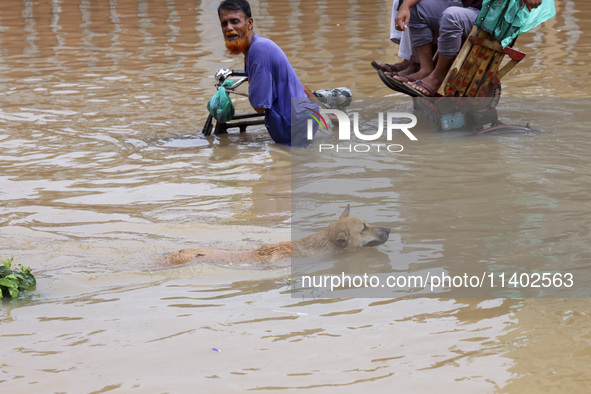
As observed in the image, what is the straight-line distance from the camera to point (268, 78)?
715 cm

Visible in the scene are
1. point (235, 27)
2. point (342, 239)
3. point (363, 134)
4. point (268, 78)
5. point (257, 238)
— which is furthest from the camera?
point (363, 134)

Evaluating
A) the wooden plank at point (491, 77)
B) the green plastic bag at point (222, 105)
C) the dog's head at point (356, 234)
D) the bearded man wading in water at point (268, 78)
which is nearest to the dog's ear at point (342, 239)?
the dog's head at point (356, 234)

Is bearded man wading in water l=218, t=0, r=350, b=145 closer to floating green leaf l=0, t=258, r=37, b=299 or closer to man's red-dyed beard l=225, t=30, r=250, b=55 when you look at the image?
man's red-dyed beard l=225, t=30, r=250, b=55

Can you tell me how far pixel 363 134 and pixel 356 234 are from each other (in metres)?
3.10

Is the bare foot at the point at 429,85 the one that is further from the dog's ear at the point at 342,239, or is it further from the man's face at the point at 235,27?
the dog's ear at the point at 342,239

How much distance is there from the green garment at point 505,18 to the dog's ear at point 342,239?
2996 millimetres

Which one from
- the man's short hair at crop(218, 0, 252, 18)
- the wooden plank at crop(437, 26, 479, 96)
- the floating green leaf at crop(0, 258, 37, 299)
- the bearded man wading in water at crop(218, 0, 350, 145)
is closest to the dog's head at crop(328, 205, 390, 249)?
the floating green leaf at crop(0, 258, 37, 299)

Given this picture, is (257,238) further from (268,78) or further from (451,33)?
(451,33)

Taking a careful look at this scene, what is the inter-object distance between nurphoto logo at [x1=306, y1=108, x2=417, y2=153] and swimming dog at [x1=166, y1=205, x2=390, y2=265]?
2.39 m

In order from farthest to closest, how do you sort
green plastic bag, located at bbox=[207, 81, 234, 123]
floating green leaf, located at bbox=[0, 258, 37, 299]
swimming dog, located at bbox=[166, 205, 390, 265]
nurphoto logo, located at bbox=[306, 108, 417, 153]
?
green plastic bag, located at bbox=[207, 81, 234, 123], nurphoto logo, located at bbox=[306, 108, 417, 153], swimming dog, located at bbox=[166, 205, 390, 265], floating green leaf, located at bbox=[0, 258, 37, 299]

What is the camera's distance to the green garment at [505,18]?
21.9ft

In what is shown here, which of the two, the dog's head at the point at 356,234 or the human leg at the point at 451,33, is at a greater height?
the human leg at the point at 451,33

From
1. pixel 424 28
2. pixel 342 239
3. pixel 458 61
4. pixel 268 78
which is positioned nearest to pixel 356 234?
pixel 342 239

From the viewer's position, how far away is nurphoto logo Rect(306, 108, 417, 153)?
7.28 m
